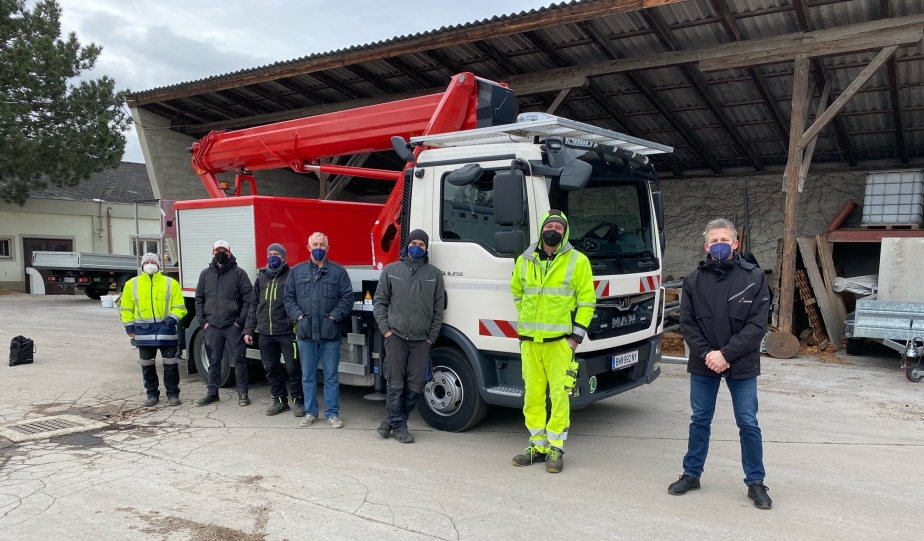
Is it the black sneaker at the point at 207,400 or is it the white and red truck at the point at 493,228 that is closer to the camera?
the white and red truck at the point at 493,228

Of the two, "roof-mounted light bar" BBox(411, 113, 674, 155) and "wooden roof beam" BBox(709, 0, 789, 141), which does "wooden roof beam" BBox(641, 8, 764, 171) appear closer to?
"wooden roof beam" BBox(709, 0, 789, 141)

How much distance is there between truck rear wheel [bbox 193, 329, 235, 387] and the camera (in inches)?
304

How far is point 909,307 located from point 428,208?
6.41 m

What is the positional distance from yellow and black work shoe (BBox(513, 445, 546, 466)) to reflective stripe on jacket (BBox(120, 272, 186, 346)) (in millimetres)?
3985

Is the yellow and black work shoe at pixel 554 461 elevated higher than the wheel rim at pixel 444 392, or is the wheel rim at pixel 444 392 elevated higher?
the wheel rim at pixel 444 392

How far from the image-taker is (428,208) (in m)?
5.71

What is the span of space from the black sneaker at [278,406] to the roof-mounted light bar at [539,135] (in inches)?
114

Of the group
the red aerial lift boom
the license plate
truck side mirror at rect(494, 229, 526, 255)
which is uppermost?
the red aerial lift boom

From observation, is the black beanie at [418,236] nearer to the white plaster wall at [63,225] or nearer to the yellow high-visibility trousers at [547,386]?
the yellow high-visibility trousers at [547,386]

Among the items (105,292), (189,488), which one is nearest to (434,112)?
(189,488)

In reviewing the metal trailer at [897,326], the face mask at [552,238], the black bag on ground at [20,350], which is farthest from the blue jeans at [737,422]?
the black bag on ground at [20,350]

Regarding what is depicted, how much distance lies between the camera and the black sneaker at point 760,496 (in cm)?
402

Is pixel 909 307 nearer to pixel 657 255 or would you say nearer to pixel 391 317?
pixel 657 255

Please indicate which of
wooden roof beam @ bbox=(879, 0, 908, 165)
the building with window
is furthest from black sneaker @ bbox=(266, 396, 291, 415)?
the building with window
